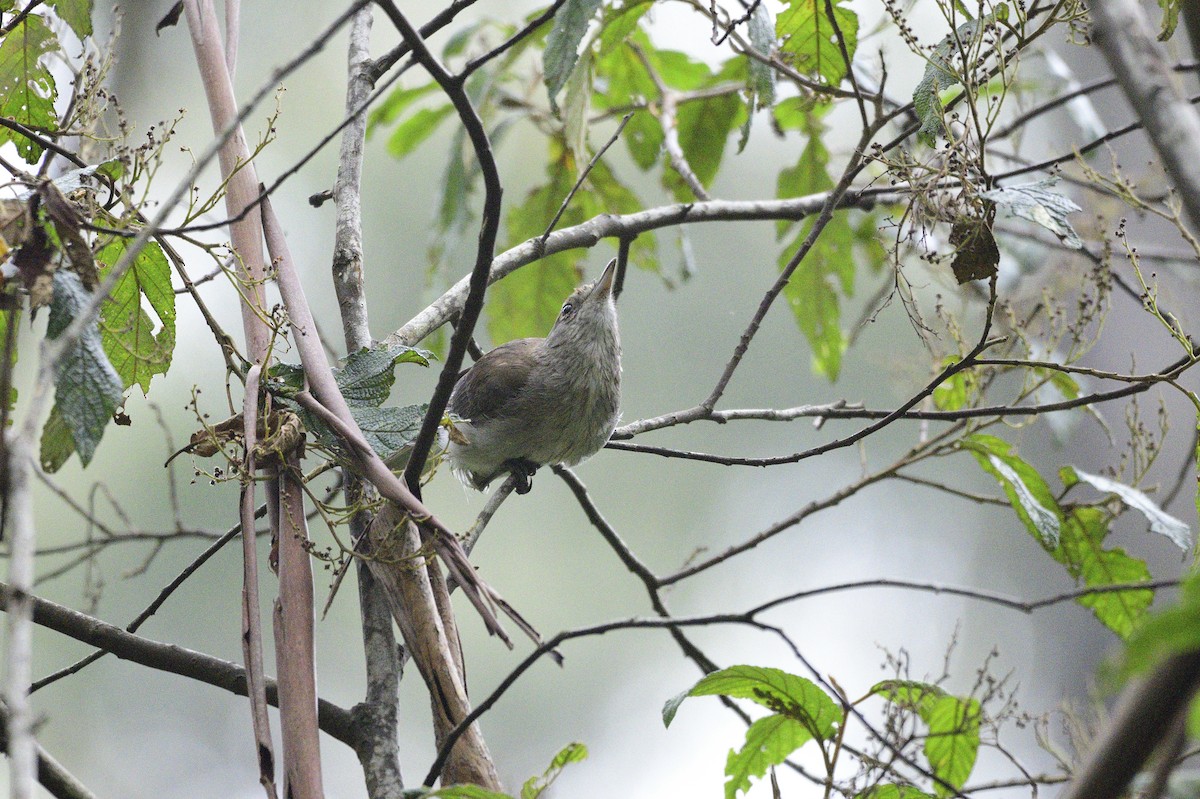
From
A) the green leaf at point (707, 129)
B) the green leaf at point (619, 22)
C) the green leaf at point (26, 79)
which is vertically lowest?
the green leaf at point (26, 79)

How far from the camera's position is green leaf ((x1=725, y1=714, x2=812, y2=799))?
1620mm

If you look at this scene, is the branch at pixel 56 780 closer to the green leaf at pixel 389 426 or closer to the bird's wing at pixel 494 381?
the green leaf at pixel 389 426

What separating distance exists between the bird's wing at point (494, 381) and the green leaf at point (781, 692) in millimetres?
1944

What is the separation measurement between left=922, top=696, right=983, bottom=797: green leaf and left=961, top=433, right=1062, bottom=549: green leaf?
0.71 m

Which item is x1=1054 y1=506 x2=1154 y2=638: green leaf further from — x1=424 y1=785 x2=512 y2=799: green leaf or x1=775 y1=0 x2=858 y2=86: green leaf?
x1=424 y1=785 x2=512 y2=799: green leaf

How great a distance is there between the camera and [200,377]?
5.26 meters

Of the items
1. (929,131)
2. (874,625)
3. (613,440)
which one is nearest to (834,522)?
(874,625)

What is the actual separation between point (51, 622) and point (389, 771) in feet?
1.93

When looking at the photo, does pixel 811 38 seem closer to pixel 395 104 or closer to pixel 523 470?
pixel 523 470

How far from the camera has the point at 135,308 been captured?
1611mm

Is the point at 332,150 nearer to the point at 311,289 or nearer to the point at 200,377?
the point at 311,289

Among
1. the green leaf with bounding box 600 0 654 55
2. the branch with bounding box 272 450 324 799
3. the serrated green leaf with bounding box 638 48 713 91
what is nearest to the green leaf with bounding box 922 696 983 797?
the branch with bounding box 272 450 324 799

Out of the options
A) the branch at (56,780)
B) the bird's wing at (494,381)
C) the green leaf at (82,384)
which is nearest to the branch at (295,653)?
the green leaf at (82,384)

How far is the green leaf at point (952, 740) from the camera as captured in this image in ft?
5.46
